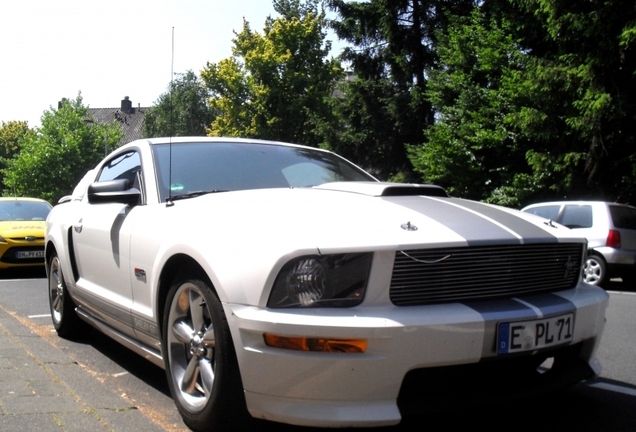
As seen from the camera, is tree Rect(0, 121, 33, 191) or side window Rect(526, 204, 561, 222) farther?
tree Rect(0, 121, 33, 191)

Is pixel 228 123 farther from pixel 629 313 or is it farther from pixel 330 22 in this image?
pixel 629 313

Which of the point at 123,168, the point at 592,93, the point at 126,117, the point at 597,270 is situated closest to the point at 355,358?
the point at 123,168

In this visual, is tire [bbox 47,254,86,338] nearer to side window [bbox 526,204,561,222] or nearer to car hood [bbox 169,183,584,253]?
car hood [bbox 169,183,584,253]

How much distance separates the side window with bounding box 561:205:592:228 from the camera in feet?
41.8

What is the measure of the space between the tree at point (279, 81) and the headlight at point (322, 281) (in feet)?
125

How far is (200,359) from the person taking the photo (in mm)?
3521

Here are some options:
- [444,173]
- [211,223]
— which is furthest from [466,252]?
[444,173]

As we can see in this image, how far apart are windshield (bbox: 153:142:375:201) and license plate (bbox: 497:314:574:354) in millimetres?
1796

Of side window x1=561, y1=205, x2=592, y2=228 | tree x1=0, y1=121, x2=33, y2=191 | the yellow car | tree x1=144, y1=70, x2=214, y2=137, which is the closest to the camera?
the yellow car

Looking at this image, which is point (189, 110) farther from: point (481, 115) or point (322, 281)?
point (322, 281)

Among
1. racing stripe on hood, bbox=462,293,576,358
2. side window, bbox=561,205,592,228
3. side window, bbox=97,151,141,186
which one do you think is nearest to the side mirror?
side window, bbox=97,151,141,186

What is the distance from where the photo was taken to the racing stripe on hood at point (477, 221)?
3264mm

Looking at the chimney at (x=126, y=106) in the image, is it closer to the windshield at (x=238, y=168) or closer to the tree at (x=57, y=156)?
the tree at (x=57, y=156)

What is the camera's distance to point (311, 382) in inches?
116
